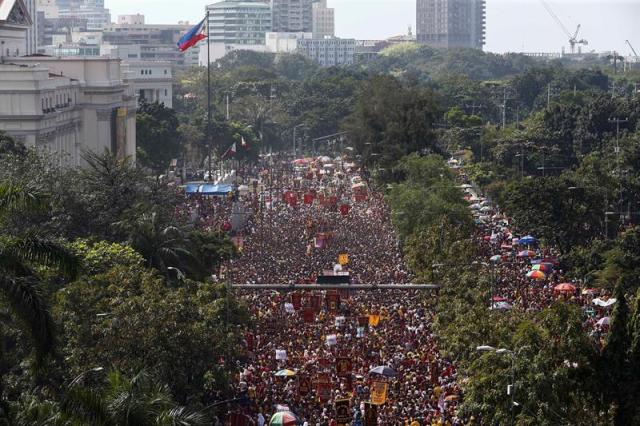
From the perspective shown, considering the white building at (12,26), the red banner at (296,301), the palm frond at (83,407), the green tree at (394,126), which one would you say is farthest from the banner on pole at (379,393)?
the green tree at (394,126)

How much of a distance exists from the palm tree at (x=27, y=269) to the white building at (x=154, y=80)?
122950mm

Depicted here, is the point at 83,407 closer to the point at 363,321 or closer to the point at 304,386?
the point at 304,386

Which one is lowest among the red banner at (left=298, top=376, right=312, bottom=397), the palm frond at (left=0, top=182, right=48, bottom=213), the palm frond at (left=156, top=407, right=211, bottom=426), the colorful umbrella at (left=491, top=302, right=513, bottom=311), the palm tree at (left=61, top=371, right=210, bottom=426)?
the red banner at (left=298, top=376, right=312, bottom=397)

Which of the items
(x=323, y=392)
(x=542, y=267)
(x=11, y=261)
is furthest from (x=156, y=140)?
(x=11, y=261)

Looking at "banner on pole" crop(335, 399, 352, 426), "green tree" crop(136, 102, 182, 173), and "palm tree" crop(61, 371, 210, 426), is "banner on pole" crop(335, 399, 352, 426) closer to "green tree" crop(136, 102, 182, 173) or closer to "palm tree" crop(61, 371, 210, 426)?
"palm tree" crop(61, 371, 210, 426)

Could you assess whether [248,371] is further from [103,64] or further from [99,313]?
[103,64]

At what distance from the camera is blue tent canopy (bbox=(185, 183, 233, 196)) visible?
97.0 meters

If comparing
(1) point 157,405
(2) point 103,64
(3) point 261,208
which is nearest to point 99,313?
(1) point 157,405

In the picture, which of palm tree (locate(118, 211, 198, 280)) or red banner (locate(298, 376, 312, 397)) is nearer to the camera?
red banner (locate(298, 376, 312, 397))

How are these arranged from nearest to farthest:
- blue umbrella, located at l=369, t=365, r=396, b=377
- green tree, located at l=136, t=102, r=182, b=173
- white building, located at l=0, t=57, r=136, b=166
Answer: blue umbrella, located at l=369, t=365, r=396, b=377, white building, located at l=0, t=57, r=136, b=166, green tree, located at l=136, t=102, r=182, b=173

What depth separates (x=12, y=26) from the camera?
9725 centimetres

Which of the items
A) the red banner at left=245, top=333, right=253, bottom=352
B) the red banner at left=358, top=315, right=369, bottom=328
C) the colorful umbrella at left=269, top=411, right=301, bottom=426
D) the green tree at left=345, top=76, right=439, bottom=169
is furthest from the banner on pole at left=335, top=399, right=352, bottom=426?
the green tree at left=345, top=76, right=439, bottom=169

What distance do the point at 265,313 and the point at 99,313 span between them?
15.6m

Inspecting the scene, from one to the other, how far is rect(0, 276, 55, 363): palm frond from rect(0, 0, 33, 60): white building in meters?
70.3
